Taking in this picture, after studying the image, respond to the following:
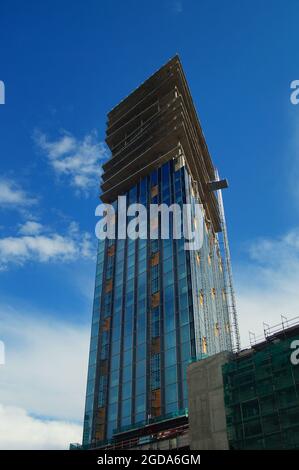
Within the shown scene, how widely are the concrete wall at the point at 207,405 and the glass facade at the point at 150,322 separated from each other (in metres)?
11.3

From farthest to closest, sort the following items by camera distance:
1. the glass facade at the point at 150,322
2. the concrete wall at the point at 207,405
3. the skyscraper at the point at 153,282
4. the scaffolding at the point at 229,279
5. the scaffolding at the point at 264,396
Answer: the scaffolding at the point at 229,279 → the skyscraper at the point at 153,282 → the glass facade at the point at 150,322 → the concrete wall at the point at 207,405 → the scaffolding at the point at 264,396

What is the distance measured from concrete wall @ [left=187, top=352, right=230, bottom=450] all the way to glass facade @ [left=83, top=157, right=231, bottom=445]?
37.0 feet

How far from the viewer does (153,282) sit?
63969 mm

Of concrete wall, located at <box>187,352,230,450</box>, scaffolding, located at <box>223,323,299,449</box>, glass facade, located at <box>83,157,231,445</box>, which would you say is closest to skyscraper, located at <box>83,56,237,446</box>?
glass facade, located at <box>83,157,231,445</box>

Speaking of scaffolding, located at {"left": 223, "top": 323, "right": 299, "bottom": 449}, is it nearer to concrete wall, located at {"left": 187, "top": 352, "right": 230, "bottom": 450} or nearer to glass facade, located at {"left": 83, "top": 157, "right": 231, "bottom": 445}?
concrete wall, located at {"left": 187, "top": 352, "right": 230, "bottom": 450}

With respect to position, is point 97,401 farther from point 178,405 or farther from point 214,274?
point 214,274

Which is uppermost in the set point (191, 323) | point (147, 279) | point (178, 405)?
point (147, 279)

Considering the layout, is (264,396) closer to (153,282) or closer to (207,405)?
(207,405)

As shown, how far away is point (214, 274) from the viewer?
78812 mm

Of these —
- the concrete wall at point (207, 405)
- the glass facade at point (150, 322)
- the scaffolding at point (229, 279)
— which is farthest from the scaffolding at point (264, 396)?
the scaffolding at point (229, 279)

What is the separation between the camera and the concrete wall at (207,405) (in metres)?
34.0

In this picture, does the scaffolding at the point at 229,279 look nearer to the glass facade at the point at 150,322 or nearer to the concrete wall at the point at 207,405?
the glass facade at the point at 150,322
